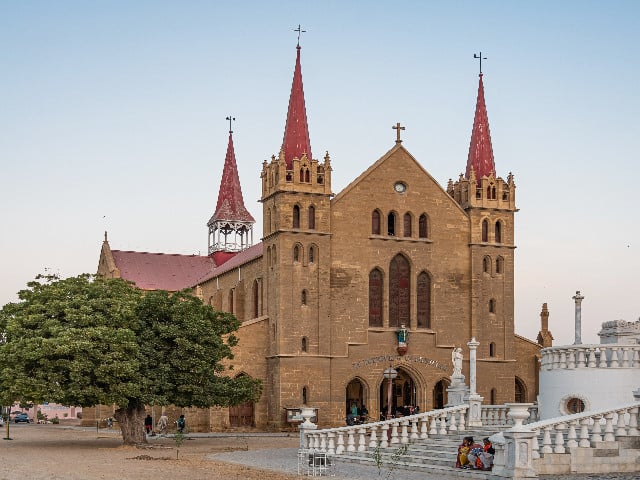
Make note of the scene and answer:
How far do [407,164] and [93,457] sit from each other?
97.0ft

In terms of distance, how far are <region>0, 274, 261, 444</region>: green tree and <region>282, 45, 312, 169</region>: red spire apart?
1598cm

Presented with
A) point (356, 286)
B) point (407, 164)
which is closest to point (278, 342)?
point (356, 286)

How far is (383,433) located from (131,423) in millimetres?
11716

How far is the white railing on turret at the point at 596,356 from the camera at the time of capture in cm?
2848

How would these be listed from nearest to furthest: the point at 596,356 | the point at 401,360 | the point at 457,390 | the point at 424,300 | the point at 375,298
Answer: the point at 596,356 → the point at 457,390 → the point at 401,360 → the point at 375,298 → the point at 424,300

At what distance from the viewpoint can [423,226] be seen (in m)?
58.1

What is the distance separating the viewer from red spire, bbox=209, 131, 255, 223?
84.6m

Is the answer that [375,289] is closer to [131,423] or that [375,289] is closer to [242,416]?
[242,416]

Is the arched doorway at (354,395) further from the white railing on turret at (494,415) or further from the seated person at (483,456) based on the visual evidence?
the seated person at (483,456)

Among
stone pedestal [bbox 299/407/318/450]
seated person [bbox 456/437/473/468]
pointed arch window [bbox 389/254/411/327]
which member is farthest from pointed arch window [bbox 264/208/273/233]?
seated person [bbox 456/437/473/468]

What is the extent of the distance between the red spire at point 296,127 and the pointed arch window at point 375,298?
755 cm

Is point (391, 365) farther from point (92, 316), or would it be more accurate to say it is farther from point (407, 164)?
point (92, 316)

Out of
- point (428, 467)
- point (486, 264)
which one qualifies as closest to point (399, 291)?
point (486, 264)

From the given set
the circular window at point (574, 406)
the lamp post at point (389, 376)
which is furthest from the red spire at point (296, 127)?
the circular window at point (574, 406)
